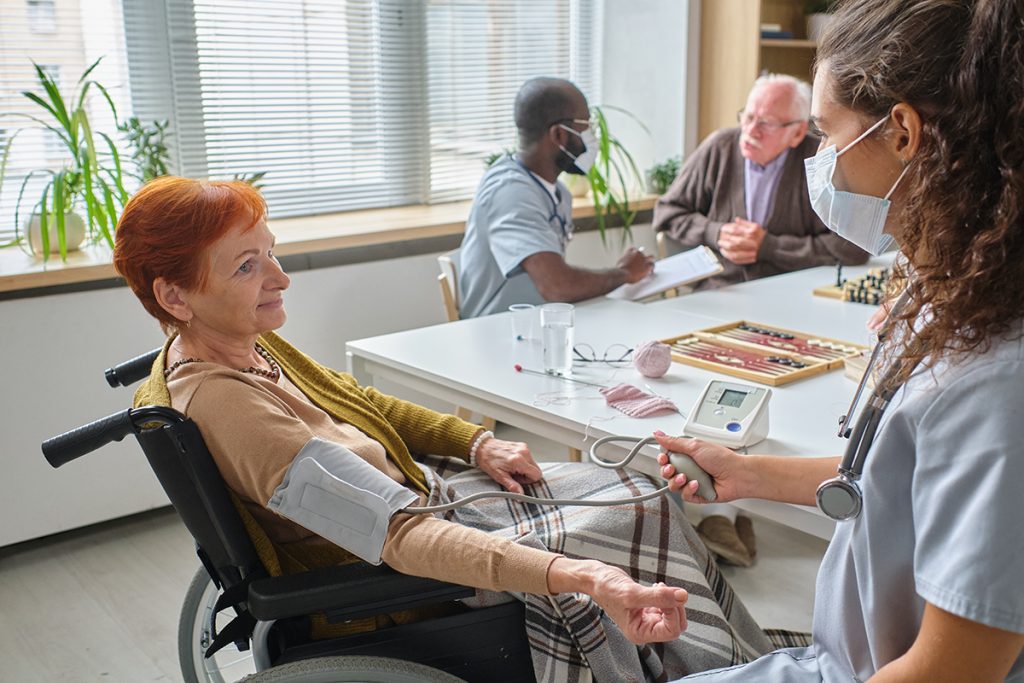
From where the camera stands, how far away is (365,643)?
134 centimetres

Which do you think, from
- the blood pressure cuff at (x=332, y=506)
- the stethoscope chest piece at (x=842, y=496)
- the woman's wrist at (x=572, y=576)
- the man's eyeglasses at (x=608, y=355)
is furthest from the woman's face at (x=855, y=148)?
the man's eyeglasses at (x=608, y=355)

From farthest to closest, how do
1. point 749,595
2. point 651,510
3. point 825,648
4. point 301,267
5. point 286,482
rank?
point 301,267 → point 749,595 → point 651,510 → point 286,482 → point 825,648

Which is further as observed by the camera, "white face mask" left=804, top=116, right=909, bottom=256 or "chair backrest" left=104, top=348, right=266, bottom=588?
"chair backrest" left=104, top=348, right=266, bottom=588

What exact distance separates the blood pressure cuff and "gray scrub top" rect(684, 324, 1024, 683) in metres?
0.60

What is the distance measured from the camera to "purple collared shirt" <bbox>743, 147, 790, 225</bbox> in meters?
3.52

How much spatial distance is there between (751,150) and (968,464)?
276 cm

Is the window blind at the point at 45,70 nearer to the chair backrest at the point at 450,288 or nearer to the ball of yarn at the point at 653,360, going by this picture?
the chair backrest at the point at 450,288

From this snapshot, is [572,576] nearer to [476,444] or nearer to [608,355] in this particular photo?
[476,444]

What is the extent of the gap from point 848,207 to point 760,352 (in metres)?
1.09

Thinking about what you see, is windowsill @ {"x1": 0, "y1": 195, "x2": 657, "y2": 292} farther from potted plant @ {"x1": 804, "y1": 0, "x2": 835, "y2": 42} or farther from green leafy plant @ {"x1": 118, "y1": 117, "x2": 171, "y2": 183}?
potted plant @ {"x1": 804, "y1": 0, "x2": 835, "y2": 42}

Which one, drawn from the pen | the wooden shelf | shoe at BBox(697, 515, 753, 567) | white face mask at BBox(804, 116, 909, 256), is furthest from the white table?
the wooden shelf

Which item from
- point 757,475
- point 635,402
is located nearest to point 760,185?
point 635,402

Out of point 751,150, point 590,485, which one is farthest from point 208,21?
point 590,485

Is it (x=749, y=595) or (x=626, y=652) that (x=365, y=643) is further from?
(x=749, y=595)
